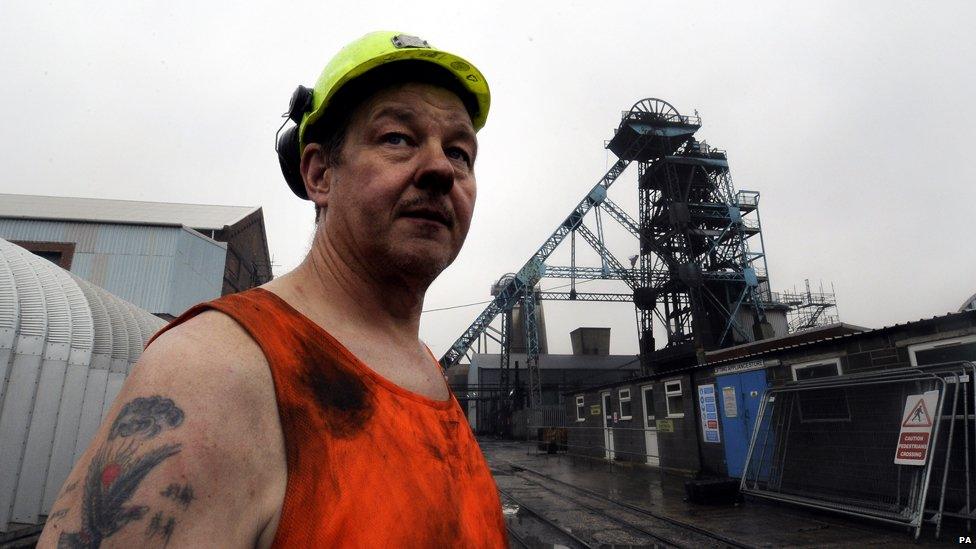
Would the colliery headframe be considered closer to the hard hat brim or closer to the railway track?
the railway track

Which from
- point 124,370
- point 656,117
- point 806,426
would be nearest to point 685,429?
point 806,426

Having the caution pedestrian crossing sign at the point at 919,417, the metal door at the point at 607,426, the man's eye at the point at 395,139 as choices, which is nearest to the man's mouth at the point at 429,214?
the man's eye at the point at 395,139

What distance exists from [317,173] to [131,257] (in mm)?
25070

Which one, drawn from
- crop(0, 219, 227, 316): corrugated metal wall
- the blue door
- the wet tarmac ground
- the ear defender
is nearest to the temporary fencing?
the wet tarmac ground

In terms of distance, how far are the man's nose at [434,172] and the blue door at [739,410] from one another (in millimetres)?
12384

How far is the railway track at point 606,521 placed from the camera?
23.0 feet

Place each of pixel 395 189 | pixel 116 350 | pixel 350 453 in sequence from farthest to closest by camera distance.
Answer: pixel 116 350, pixel 395 189, pixel 350 453

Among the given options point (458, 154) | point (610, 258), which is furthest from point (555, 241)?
point (458, 154)

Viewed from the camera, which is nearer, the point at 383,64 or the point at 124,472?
the point at 124,472

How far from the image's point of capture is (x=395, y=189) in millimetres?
1292

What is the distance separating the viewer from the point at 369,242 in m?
1.30

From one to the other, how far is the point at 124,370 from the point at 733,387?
13816 mm

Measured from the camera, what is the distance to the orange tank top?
31.1 inches

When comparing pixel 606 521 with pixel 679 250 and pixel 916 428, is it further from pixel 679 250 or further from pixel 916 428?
pixel 679 250
